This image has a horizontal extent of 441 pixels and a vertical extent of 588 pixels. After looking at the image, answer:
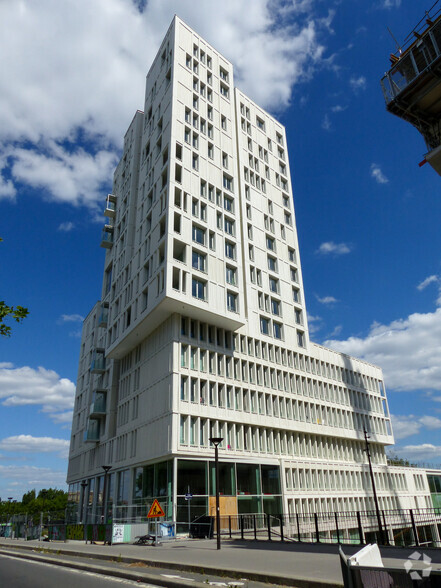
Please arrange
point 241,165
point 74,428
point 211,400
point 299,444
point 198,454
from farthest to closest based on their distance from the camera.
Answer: point 74,428 < point 241,165 < point 299,444 < point 211,400 < point 198,454

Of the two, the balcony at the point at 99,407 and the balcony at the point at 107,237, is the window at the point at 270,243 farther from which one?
the balcony at the point at 99,407

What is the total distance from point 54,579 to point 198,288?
2975 centimetres

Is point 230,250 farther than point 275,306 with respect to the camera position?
No

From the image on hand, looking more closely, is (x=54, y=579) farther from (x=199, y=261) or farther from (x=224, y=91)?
(x=224, y=91)

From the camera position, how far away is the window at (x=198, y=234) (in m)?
41.9

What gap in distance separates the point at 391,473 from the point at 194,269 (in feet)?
139

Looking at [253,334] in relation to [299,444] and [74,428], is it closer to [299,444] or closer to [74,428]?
[299,444]

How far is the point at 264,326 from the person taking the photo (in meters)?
48.7

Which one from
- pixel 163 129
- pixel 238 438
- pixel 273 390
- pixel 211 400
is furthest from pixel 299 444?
pixel 163 129

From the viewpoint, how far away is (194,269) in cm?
4000

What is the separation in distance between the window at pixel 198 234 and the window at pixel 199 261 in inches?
50.3

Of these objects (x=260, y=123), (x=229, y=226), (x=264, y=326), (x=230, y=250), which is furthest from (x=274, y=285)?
(x=260, y=123)

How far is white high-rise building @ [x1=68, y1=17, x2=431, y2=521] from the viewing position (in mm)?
37875

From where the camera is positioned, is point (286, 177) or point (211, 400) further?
Answer: point (286, 177)
